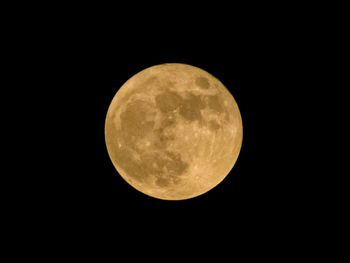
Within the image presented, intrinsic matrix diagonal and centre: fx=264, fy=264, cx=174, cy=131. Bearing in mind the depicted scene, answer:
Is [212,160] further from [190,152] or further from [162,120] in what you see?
[162,120]

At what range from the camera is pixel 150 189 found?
4.67 m

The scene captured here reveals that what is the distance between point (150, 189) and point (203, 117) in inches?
63.2

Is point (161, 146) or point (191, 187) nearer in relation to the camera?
point (161, 146)

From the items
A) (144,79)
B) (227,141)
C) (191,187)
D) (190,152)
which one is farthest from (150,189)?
(144,79)

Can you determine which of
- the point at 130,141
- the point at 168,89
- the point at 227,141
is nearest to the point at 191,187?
the point at 227,141

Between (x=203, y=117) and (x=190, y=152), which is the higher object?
(x=203, y=117)

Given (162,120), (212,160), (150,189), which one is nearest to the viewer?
(162,120)

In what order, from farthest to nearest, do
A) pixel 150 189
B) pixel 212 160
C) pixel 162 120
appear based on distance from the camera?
pixel 150 189, pixel 212 160, pixel 162 120

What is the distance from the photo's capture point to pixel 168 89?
429 centimetres

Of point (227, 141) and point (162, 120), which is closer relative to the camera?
point (162, 120)

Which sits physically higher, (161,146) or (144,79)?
(144,79)

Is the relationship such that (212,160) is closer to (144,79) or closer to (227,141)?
(227,141)

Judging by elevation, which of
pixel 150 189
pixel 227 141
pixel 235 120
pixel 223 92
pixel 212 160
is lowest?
pixel 150 189

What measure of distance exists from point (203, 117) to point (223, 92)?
2.70 ft
